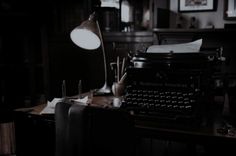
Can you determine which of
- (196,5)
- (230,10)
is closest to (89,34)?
(196,5)

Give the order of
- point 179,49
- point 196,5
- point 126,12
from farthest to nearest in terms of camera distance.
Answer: point 126,12 < point 196,5 < point 179,49

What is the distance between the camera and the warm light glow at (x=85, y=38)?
1.91m

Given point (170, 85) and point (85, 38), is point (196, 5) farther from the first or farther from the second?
point (170, 85)

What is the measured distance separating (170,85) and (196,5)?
1960mm

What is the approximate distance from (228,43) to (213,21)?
1.08 ft

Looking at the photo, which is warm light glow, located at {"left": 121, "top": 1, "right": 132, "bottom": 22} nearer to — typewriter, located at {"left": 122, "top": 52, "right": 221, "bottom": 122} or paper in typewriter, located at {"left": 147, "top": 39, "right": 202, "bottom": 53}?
paper in typewriter, located at {"left": 147, "top": 39, "right": 202, "bottom": 53}

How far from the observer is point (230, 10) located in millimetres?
3018

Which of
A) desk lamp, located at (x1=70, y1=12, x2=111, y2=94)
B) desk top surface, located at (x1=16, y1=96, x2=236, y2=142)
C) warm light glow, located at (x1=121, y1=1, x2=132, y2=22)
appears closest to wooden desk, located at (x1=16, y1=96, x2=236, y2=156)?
desk top surface, located at (x1=16, y1=96, x2=236, y2=142)

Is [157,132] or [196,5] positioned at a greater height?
[196,5]

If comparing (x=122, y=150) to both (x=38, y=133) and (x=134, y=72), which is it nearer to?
(x=134, y=72)

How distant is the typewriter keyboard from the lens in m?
1.34

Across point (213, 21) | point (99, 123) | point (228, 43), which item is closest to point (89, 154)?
point (99, 123)

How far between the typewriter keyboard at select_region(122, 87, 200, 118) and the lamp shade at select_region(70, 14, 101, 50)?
0.55m

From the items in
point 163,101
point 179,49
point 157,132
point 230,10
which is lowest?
point 157,132
